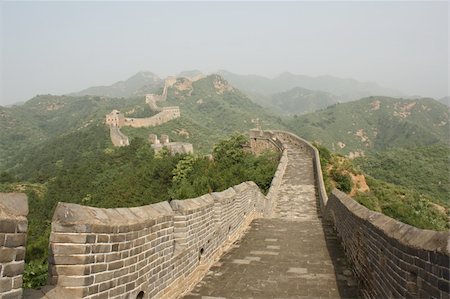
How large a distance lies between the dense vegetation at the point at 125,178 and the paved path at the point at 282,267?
3689 mm

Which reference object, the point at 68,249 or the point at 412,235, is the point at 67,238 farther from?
the point at 412,235

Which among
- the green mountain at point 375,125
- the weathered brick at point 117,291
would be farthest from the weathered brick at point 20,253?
the green mountain at point 375,125

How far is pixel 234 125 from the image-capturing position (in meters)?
101

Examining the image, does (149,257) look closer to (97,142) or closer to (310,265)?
(310,265)

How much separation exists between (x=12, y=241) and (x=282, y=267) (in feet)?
16.2

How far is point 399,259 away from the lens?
351cm

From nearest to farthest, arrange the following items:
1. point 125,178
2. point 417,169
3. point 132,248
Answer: point 132,248, point 125,178, point 417,169

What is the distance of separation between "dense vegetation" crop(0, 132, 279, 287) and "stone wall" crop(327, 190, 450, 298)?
5.74m

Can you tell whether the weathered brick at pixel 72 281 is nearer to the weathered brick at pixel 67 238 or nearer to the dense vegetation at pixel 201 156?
the weathered brick at pixel 67 238

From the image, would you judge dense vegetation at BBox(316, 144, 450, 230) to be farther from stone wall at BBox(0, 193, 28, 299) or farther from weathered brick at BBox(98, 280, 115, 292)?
stone wall at BBox(0, 193, 28, 299)

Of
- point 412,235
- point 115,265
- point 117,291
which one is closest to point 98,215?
point 115,265

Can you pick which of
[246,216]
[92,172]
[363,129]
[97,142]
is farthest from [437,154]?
[363,129]

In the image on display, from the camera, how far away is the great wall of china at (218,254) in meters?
2.83

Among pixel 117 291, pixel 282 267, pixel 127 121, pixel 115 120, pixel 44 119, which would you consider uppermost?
pixel 44 119
